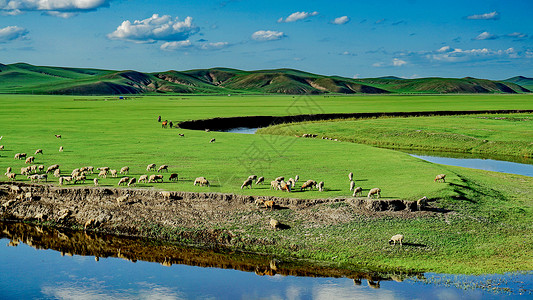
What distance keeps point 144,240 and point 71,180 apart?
7482mm

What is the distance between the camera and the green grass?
5391 centimetres

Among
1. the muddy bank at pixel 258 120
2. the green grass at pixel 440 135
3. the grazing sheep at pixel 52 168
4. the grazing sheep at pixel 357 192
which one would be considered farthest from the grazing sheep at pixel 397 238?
the muddy bank at pixel 258 120

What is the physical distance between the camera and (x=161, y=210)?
2452cm

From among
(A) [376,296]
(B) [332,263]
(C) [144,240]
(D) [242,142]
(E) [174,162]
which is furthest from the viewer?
(D) [242,142]

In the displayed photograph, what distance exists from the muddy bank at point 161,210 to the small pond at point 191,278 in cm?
103

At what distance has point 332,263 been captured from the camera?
19.9 m

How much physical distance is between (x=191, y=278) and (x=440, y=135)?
154 feet

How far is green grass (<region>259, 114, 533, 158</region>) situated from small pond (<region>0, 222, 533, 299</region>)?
38.1 meters

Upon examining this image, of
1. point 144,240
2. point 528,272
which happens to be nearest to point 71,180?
point 144,240

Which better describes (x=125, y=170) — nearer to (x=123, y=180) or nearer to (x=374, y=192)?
(x=123, y=180)

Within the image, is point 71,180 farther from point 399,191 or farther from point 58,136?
point 58,136

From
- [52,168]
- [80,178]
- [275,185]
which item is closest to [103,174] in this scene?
[80,178]

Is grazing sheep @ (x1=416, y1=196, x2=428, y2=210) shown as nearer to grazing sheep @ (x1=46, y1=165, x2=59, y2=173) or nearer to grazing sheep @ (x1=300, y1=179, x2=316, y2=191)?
grazing sheep @ (x1=300, y1=179, x2=316, y2=191)

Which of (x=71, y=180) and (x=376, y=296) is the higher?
(x=71, y=180)
